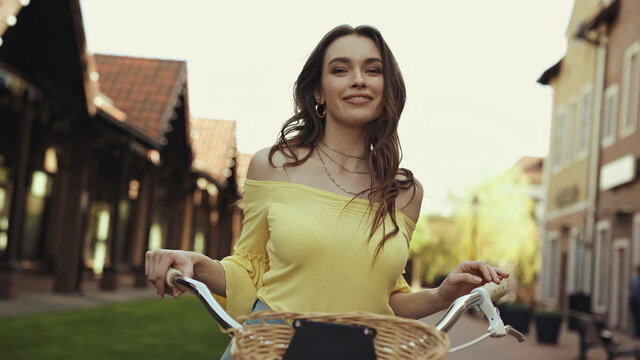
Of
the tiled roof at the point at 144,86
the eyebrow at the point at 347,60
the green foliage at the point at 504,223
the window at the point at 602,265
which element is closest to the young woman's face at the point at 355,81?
the eyebrow at the point at 347,60

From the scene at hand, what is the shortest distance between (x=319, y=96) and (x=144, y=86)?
826 inches

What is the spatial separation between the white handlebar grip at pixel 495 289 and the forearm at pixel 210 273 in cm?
→ 74

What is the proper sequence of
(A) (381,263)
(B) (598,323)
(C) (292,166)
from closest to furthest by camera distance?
(A) (381,263) → (C) (292,166) → (B) (598,323)

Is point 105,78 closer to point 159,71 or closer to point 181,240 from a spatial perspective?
point 159,71

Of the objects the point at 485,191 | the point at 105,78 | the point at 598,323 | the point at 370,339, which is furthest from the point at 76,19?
the point at 485,191

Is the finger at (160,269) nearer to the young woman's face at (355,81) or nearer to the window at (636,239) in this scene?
the young woman's face at (355,81)

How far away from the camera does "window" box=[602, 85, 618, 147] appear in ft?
82.4

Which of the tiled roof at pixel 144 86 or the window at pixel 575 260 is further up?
the tiled roof at pixel 144 86

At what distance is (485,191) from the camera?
2042 inches

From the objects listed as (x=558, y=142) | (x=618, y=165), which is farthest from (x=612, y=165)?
(x=558, y=142)

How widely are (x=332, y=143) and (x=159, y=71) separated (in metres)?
22.0

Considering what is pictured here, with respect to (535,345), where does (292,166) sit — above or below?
above

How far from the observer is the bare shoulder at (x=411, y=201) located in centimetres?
267

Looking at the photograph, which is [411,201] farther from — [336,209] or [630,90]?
[630,90]
